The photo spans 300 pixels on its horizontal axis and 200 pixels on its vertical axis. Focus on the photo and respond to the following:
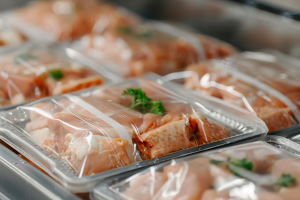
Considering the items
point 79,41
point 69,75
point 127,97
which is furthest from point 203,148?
point 79,41

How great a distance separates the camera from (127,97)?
5.08 ft

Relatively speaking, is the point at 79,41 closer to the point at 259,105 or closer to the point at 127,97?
the point at 127,97

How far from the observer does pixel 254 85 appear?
5.85 feet

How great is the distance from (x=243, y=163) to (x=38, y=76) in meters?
1.18

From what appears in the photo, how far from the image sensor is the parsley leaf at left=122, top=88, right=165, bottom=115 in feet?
4.78

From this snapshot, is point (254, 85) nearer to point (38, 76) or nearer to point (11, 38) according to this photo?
point (38, 76)

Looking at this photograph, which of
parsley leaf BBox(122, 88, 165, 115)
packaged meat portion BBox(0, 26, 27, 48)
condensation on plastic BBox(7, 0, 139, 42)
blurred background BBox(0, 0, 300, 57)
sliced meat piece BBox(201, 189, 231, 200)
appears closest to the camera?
sliced meat piece BBox(201, 189, 231, 200)

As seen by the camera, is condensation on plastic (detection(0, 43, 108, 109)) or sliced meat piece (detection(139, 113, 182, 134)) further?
condensation on plastic (detection(0, 43, 108, 109))

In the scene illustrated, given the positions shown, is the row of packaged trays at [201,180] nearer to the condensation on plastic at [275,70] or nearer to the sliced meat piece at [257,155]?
the sliced meat piece at [257,155]

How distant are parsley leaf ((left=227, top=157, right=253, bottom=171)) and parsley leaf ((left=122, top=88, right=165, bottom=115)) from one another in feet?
1.28

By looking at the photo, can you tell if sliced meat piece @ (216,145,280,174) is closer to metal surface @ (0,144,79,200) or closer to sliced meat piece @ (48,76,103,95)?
metal surface @ (0,144,79,200)

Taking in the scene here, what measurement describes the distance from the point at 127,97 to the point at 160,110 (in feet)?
0.57

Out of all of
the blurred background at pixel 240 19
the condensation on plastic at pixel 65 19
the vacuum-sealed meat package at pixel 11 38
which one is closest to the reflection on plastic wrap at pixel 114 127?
the vacuum-sealed meat package at pixel 11 38

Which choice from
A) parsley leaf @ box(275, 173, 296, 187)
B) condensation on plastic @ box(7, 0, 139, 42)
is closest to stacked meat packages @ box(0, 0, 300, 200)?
parsley leaf @ box(275, 173, 296, 187)
